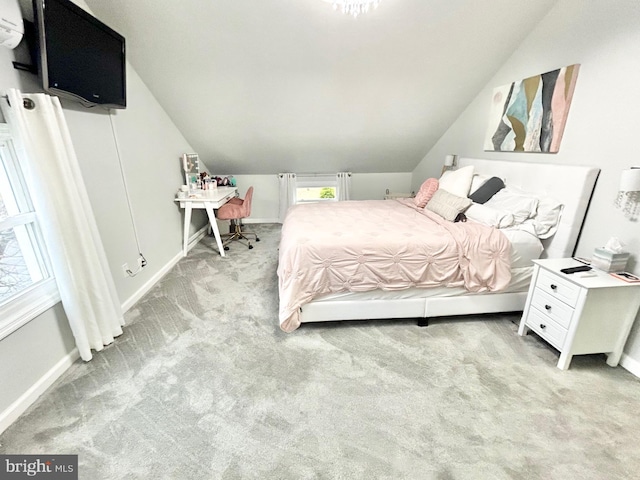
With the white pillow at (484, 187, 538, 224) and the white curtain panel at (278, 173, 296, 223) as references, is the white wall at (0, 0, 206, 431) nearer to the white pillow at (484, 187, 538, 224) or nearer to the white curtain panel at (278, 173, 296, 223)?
the white curtain panel at (278, 173, 296, 223)

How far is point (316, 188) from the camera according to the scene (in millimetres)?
5176

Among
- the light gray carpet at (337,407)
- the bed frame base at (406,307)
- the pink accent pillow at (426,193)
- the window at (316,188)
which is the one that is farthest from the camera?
the window at (316,188)

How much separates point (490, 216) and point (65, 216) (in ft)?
10.2

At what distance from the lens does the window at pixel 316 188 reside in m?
4.99

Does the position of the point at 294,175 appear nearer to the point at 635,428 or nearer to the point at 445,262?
the point at 445,262

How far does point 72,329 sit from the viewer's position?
1849 millimetres

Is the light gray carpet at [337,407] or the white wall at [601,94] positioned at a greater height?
the white wall at [601,94]

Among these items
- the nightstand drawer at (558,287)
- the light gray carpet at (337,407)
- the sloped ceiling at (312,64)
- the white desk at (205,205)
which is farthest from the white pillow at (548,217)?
the white desk at (205,205)

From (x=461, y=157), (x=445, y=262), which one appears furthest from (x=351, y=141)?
(x=445, y=262)

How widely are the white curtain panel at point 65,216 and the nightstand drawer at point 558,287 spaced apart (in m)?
3.07

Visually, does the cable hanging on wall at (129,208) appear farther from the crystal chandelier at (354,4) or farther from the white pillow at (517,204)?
the white pillow at (517,204)

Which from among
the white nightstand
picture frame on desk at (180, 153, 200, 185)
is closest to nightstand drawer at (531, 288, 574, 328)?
the white nightstand

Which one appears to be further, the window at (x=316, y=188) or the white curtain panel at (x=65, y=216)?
the window at (x=316, y=188)

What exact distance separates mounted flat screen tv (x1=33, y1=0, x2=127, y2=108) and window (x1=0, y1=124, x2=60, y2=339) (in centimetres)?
42
